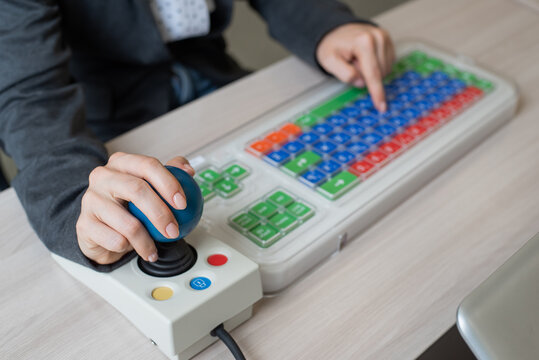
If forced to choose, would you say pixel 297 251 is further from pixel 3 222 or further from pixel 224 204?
pixel 3 222

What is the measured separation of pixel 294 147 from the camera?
0.65 m

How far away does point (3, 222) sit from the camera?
608 mm

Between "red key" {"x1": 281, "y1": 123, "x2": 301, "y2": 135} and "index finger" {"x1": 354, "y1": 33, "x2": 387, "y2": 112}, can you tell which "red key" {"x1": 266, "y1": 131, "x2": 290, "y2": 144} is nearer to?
"red key" {"x1": 281, "y1": 123, "x2": 301, "y2": 135}

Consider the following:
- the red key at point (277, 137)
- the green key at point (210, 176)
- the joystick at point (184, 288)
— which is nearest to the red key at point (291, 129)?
the red key at point (277, 137)

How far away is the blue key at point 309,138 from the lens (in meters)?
0.67

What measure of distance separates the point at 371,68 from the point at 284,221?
30 centimetres

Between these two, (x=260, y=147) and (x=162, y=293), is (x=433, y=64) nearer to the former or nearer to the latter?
(x=260, y=147)

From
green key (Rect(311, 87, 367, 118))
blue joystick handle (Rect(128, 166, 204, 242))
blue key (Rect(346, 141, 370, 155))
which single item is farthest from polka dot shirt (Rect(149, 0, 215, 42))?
blue joystick handle (Rect(128, 166, 204, 242))

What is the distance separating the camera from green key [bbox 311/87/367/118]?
2.37ft

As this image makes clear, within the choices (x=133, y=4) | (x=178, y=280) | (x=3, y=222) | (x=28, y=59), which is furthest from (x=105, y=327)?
(x=133, y=4)

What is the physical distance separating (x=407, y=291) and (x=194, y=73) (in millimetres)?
605

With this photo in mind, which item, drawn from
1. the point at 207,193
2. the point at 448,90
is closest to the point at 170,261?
the point at 207,193

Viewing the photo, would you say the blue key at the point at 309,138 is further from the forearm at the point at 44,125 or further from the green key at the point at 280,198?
the forearm at the point at 44,125

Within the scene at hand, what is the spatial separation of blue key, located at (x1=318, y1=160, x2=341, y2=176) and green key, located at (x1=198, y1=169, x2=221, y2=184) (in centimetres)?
11
